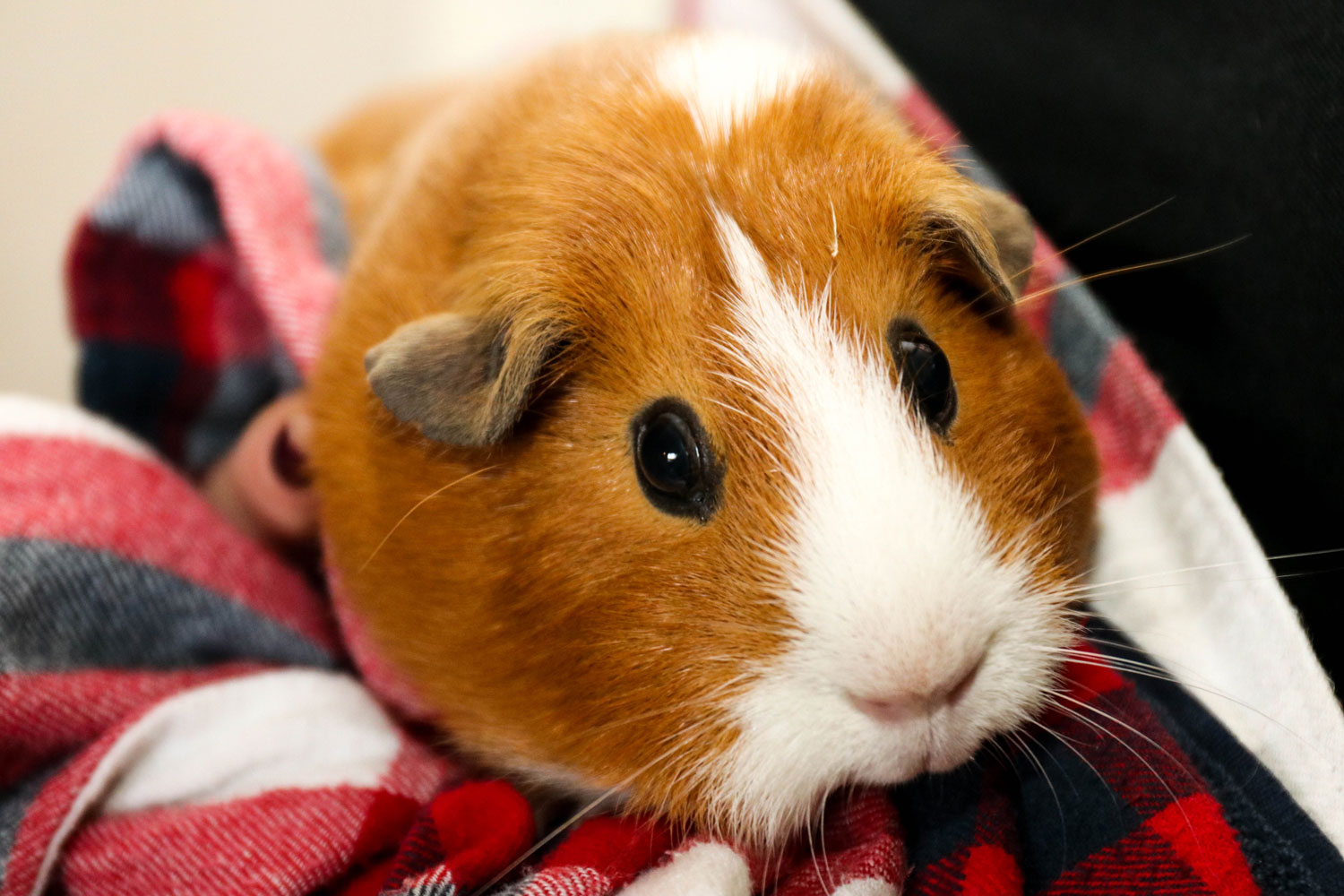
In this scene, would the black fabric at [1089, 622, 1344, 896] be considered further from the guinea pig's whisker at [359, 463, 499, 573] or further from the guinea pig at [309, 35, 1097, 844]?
the guinea pig's whisker at [359, 463, 499, 573]

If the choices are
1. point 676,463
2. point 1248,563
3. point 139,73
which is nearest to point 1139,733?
point 1248,563

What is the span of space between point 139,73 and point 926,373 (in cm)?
238

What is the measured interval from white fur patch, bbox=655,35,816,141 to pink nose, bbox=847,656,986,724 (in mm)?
510

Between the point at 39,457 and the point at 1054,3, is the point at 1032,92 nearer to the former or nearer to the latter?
the point at 1054,3

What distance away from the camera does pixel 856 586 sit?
0.76 metres

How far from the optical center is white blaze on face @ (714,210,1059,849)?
0.76m

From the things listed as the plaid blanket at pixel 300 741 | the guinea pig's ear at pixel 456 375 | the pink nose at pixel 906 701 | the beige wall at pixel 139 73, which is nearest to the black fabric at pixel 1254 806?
the plaid blanket at pixel 300 741

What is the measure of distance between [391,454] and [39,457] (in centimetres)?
52

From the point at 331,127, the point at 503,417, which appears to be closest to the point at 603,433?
the point at 503,417

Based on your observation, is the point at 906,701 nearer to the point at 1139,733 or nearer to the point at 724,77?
the point at 1139,733

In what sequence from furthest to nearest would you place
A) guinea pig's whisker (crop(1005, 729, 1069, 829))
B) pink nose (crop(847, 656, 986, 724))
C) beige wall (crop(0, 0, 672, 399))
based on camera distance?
1. beige wall (crop(0, 0, 672, 399))
2. guinea pig's whisker (crop(1005, 729, 1069, 829))
3. pink nose (crop(847, 656, 986, 724))

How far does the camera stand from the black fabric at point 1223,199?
961 millimetres

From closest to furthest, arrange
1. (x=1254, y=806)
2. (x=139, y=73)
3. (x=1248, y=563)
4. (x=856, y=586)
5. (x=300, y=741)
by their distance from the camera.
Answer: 1. (x=856, y=586)
2. (x=1254, y=806)
3. (x=1248, y=563)
4. (x=300, y=741)
5. (x=139, y=73)

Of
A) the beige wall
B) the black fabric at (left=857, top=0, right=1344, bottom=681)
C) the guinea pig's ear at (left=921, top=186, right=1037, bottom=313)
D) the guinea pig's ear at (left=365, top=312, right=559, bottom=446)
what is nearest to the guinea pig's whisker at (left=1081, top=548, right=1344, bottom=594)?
the black fabric at (left=857, top=0, right=1344, bottom=681)
